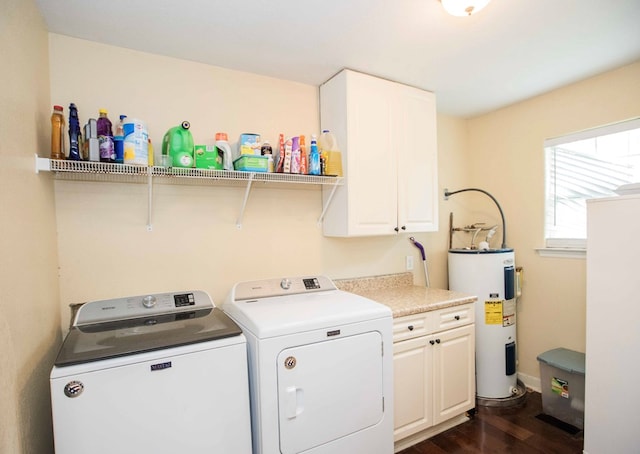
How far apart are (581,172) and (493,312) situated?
123 cm

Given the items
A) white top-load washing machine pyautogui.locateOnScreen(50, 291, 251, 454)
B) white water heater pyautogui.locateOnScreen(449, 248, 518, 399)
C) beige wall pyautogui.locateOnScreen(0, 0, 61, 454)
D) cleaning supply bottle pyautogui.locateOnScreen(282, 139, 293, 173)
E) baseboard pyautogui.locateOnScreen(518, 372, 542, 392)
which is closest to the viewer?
beige wall pyautogui.locateOnScreen(0, 0, 61, 454)

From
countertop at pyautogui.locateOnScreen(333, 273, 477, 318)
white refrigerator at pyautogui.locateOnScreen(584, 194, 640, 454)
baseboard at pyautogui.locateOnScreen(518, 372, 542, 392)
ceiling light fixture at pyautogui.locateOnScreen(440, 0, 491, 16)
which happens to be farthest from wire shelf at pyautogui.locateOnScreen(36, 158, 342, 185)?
baseboard at pyautogui.locateOnScreen(518, 372, 542, 392)

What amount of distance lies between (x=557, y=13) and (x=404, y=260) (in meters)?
1.80

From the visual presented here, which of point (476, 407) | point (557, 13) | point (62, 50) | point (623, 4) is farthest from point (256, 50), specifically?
point (476, 407)

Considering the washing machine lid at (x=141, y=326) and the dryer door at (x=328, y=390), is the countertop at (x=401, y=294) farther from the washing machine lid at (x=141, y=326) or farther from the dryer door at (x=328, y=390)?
the washing machine lid at (x=141, y=326)

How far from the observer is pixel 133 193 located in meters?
1.73

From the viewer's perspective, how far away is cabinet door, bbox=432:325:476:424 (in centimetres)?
205

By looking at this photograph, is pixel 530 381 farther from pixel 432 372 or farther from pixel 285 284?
pixel 285 284

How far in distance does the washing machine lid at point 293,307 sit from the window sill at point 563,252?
1677 mm

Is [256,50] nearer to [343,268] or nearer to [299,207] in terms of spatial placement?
[299,207]

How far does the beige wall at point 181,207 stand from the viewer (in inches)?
63.5

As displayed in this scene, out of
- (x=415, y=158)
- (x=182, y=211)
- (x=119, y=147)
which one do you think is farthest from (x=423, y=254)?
(x=119, y=147)

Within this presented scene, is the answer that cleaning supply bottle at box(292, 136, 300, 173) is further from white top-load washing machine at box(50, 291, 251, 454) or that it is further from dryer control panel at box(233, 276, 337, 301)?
white top-load washing machine at box(50, 291, 251, 454)

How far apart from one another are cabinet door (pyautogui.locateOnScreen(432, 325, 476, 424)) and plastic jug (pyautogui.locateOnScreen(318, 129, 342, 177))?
1.26 meters
